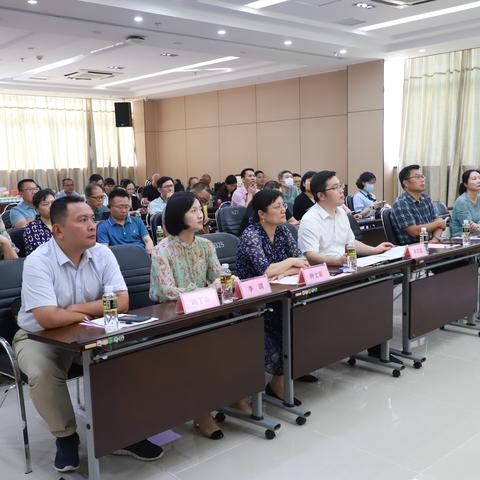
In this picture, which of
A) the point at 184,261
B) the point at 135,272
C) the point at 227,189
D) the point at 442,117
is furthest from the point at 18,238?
the point at 442,117

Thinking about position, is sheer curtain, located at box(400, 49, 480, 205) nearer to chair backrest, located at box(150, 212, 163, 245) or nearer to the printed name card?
chair backrest, located at box(150, 212, 163, 245)

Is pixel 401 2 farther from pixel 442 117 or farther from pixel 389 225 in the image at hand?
pixel 389 225

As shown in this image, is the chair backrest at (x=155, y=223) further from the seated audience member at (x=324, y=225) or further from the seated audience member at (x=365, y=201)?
the seated audience member at (x=365, y=201)

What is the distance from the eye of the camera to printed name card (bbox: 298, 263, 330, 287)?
3023mm

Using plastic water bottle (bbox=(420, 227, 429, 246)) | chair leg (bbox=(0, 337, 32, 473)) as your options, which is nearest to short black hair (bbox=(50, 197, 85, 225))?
chair leg (bbox=(0, 337, 32, 473))

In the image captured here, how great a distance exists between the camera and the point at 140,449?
2670 mm

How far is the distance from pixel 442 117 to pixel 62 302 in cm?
862

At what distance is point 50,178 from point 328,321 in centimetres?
1175

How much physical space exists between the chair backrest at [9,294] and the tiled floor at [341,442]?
1.89 feet

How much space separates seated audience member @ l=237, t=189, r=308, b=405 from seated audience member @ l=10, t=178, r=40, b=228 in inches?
122

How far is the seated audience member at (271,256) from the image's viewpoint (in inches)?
124

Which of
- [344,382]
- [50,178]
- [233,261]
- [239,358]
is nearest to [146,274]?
[233,261]

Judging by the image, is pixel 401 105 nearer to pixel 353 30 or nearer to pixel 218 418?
pixel 353 30

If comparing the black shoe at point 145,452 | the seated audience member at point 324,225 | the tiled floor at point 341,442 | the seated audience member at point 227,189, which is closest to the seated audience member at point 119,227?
the seated audience member at point 324,225
